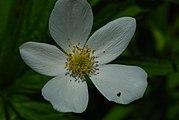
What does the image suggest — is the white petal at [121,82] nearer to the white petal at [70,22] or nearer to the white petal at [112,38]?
the white petal at [112,38]

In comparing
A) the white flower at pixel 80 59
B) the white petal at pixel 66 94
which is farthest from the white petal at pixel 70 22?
the white petal at pixel 66 94

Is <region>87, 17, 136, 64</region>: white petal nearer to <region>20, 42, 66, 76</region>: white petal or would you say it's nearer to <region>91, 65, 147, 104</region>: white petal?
<region>91, 65, 147, 104</region>: white petal

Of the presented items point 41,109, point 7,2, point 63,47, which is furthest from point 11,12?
point 41,109

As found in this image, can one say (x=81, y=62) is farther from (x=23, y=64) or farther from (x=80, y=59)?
(x=23, y=64)

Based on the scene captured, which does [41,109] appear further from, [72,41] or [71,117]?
[72,41]

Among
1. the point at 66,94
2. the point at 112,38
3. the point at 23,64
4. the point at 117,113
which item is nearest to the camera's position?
the point at 66,94

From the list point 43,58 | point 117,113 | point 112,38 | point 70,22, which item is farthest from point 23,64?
point 117,113
